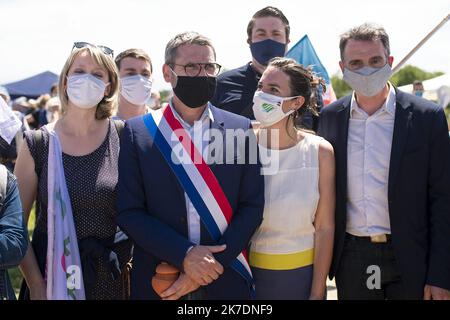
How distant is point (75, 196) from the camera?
3.38 m

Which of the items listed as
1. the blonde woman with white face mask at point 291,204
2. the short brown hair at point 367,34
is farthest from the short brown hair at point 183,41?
the short brown hair at point 367,34

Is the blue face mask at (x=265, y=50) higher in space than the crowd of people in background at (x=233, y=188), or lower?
higher

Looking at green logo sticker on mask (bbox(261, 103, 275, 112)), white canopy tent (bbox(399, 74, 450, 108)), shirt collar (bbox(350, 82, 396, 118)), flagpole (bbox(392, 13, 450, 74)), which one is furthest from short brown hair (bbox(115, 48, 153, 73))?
white canopy tent (bbox(399, 74, 450, 108))

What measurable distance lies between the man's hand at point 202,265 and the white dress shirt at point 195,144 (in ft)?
0.44

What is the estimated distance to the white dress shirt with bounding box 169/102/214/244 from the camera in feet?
10.6

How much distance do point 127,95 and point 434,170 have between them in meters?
2.49

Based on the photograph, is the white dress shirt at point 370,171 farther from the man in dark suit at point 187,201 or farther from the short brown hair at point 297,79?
the man in dark suit at point 187,201

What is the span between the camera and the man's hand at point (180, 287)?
3.12 m

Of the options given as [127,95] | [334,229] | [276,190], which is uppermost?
[127,95]

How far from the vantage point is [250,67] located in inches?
194

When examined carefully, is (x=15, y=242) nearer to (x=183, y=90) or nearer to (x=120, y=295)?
(x=120, y=295)

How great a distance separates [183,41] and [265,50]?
5.42 feet

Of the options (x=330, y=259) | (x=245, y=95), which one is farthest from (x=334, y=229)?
(x=245, y=95)

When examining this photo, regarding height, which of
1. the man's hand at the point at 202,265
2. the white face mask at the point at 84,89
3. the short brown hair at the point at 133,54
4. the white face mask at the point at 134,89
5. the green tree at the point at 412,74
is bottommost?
the green tree at the point at 412,74
